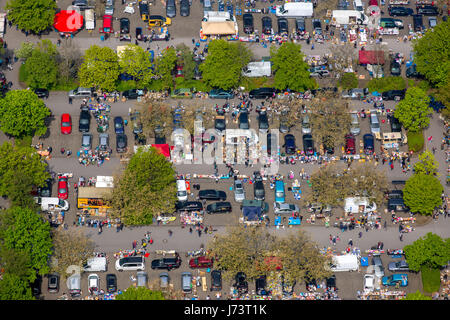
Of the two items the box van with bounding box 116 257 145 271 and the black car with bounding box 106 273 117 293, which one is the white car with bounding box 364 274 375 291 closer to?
the box van with bounding box 116 257 145 271

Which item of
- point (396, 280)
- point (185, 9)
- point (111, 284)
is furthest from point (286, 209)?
point (185, 9)

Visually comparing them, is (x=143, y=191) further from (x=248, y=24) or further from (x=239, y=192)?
(x=248, y=24)

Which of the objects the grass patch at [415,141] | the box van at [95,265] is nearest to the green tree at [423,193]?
the grass patch at [415,141]

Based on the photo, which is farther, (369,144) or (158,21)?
(158,21)

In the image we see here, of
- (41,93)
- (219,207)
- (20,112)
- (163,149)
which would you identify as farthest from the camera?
(41,93)

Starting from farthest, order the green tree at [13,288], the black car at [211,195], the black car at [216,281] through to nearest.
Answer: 1. the black car at [211,195]
2. the black car at [216,281]
3. the green tree at [13,288]

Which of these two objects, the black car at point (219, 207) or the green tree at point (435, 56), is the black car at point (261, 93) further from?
the green tree at point (435, 56)

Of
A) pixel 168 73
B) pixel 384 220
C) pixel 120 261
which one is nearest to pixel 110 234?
pixel 120 261
